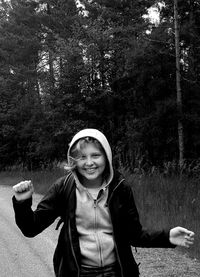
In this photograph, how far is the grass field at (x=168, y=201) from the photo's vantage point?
311 inches

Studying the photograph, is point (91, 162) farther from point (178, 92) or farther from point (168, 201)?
point (178, 92)

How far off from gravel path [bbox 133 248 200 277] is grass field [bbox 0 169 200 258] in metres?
0.26

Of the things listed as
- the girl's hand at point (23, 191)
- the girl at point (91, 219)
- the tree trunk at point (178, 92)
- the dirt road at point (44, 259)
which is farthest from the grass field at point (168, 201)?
the tree trunk at point (178, 92)

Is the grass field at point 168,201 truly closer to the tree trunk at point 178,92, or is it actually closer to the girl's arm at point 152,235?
the girl's arm at point 152,235

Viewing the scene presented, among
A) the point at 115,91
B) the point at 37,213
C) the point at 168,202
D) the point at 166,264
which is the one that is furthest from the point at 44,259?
the point at 115,91

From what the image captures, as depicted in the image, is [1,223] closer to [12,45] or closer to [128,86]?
[128,86]

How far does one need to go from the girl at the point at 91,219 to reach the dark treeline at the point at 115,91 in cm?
1103

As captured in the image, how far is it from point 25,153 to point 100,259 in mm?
27279

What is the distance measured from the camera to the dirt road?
5.89 meters

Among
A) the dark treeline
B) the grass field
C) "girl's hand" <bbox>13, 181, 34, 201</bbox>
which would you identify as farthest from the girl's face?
the dark treeline

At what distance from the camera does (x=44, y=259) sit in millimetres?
6645

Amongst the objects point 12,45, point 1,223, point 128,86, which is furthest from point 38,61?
point 1,223

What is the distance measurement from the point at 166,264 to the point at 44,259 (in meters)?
1.77

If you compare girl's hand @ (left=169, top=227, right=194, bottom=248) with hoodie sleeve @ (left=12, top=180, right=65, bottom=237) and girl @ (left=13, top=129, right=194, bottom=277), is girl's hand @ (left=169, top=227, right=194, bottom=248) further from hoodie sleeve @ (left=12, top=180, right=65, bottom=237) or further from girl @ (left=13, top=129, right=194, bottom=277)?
hoodie sleeve @ (left=12, top=180, right=65, bottom=237)
